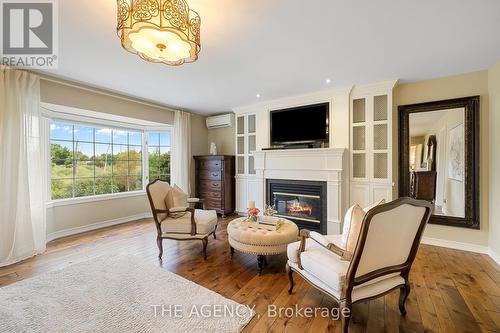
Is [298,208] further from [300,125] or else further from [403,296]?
[403,296]

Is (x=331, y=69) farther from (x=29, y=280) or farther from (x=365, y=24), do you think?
(x=29, y=280)

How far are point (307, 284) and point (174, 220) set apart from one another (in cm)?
186

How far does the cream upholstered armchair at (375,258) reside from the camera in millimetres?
1481

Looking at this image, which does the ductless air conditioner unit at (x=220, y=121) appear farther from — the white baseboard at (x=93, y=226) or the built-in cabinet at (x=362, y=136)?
the white baseboard at (x=93, y=226)

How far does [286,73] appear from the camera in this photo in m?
3.12

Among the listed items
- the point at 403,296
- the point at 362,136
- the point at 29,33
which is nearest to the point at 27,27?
the point at 29,33

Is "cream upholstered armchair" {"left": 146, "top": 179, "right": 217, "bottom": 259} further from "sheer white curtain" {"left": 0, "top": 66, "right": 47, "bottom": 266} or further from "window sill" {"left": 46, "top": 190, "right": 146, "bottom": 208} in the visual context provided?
"window sill" {"left": 46, "top": 190, "right": 146, "bottom": 208}

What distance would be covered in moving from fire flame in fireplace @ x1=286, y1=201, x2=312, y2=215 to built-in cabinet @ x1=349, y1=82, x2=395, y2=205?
78 centimetres

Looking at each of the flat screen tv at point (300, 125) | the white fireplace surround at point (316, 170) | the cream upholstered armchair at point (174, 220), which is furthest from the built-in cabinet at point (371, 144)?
the cream upholstered armchair at point (174, 220)

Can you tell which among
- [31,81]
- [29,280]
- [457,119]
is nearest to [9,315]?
[29,280]

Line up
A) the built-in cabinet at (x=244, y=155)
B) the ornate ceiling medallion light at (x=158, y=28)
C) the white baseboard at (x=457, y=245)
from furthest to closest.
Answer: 1. the built-in cabinet at (x=244, y=155)
2. the white baseboard at (x=457, y=245)
3. the ornate ceiling medallion light at (x=158, y=28)

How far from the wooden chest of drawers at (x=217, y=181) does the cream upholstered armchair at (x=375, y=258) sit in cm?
336

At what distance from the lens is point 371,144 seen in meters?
3.61

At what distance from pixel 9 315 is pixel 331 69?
418 centimetres
